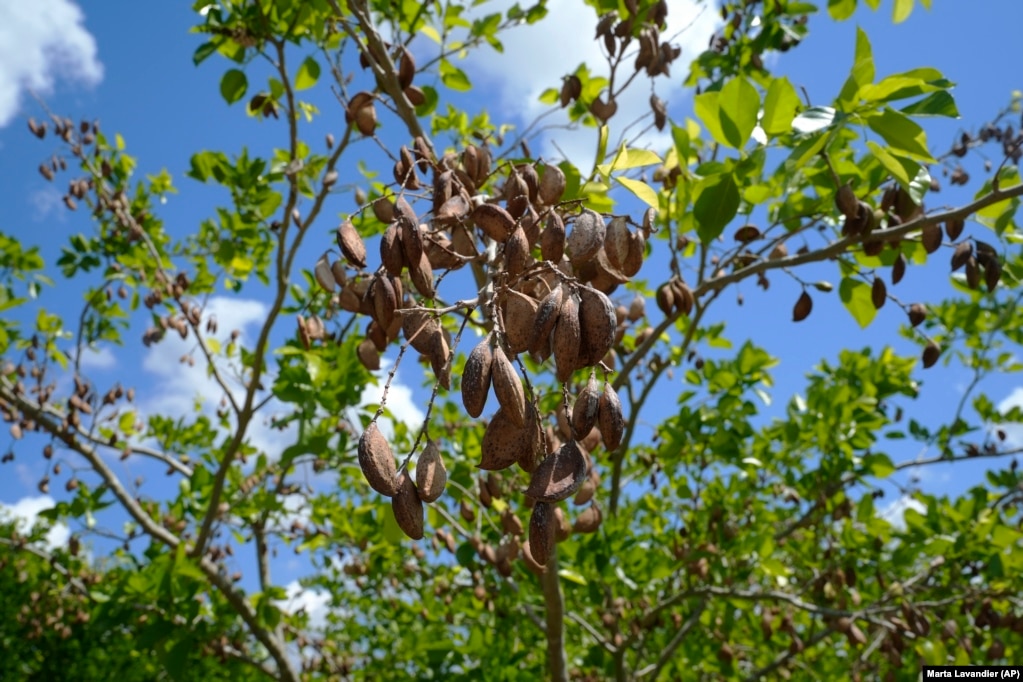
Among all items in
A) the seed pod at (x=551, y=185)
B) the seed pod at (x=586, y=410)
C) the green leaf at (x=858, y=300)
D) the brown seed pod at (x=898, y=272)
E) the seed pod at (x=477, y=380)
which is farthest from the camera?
the green leaf at (x=858, y=300)

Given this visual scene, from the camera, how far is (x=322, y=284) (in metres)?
1.75

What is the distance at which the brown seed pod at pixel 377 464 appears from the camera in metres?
0.98

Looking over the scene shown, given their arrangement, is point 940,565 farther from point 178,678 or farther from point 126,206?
point 126,206

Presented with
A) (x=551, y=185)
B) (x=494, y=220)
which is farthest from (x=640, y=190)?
(x=494, y=220)

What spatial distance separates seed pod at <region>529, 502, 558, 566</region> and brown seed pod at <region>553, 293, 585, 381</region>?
0.19 metres

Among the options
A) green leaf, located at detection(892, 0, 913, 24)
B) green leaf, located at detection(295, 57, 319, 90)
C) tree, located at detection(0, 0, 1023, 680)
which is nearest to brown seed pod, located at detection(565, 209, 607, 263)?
tree, located at detection(0, 0, 1023, 680)

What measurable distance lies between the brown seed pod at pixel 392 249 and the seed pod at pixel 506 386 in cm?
30

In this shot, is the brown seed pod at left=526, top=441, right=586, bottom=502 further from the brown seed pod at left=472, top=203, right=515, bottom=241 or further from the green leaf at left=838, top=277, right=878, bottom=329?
the green leaf at left=838, top=277, right=878, bottom=329

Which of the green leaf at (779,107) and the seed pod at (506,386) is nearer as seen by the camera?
the seed pod at (506,386)

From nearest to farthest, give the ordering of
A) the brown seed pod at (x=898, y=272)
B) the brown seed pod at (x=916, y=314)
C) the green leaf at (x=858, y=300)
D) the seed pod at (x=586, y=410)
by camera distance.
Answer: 1. the seed pod at (x=586, y=410)
2. the brown seed pod at (x=898, y=272)
3. the brown seed pod at (x=916, y=314)
4. the green leaf at (x=858, y=300)

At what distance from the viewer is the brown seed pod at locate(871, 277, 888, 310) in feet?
6.81

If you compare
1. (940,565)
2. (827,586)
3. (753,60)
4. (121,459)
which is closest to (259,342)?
(121,459)

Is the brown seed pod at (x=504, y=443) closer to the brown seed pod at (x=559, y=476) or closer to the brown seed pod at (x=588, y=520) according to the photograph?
the brown seed pod at (x=559, y=476)

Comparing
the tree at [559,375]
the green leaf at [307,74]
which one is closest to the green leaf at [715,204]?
the tree at [559,375]
